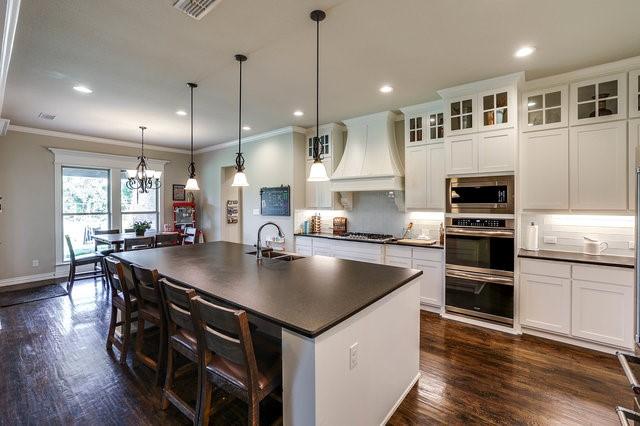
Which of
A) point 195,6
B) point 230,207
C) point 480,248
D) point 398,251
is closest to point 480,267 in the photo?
point 480,248

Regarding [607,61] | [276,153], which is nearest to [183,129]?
[276,153]

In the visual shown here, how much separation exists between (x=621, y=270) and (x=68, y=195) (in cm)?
835

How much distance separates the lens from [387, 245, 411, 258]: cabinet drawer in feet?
13.3

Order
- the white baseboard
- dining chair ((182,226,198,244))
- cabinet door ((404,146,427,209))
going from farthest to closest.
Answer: dining chair ((182,226,198,244)), cabinet door ((404,146,427,209)), the white baseboard

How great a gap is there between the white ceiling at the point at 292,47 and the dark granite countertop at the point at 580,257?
1.93 m

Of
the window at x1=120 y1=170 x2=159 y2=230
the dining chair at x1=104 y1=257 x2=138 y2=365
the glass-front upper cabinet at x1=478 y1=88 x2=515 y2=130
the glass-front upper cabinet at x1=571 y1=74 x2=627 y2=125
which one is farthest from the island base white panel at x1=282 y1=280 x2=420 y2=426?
the window at x1=120 y1=170 x2=159 y2=230

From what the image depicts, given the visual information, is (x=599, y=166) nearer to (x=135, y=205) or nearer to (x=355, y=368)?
(x=355, y=368)

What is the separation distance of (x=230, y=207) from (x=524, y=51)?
603 cm

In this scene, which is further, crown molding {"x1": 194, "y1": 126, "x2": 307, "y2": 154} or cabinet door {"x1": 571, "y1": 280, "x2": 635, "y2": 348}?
crown molding {"x1": 194, "y1": 126, "x2": 307, "y2": 154}

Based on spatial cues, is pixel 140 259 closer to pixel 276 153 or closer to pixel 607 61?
pixel 276 153

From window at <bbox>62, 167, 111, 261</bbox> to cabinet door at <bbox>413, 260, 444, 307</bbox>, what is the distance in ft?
20.3

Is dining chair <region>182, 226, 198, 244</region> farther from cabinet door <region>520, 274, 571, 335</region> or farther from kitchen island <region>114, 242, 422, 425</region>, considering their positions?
cabinet door <region>520, 274, 571, 335</region>

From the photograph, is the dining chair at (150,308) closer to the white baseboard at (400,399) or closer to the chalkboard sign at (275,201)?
the white baseboard at (400,399)

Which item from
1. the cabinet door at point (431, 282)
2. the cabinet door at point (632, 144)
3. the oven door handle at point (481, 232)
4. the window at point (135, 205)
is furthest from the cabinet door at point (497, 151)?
the window at point (135, 205)
